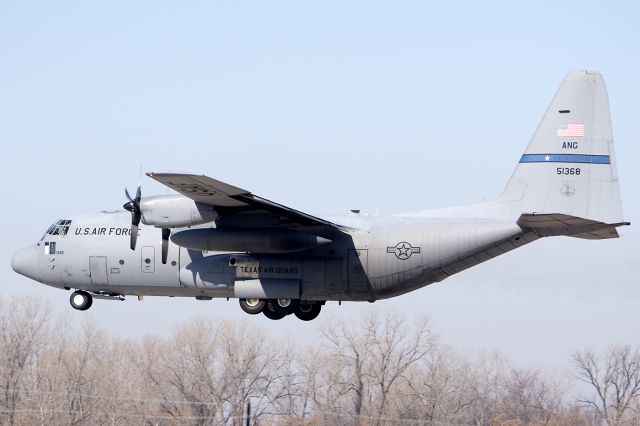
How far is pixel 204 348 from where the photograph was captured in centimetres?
5925

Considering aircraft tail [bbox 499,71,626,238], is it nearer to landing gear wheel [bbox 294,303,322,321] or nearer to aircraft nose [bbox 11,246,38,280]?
landing gear wheel [bbox 294,303,322,321]

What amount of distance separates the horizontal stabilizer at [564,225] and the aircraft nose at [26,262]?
1484cm

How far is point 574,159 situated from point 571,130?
32.6 inches

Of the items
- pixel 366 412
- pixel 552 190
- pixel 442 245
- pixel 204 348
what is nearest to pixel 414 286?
pixel 442 245

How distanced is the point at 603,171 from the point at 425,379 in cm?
2680

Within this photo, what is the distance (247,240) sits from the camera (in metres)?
34.2

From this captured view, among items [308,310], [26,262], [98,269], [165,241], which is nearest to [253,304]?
[308,310]

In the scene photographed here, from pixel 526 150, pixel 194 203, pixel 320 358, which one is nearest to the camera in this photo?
pixel 194 203

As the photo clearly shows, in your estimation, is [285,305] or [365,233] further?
[285,305]

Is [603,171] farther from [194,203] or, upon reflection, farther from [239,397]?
[239,397]

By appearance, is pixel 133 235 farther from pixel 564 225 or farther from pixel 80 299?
pixel 564 225

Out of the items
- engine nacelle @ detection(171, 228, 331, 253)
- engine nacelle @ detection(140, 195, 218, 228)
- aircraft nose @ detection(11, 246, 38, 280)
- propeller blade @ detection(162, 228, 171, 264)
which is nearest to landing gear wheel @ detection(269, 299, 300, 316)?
engine nacelle @ detection(171, 228, 331, 253)

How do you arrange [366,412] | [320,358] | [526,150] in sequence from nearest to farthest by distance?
[526,150] → [366,412] → [320,358]

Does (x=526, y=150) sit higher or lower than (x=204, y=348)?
higher
